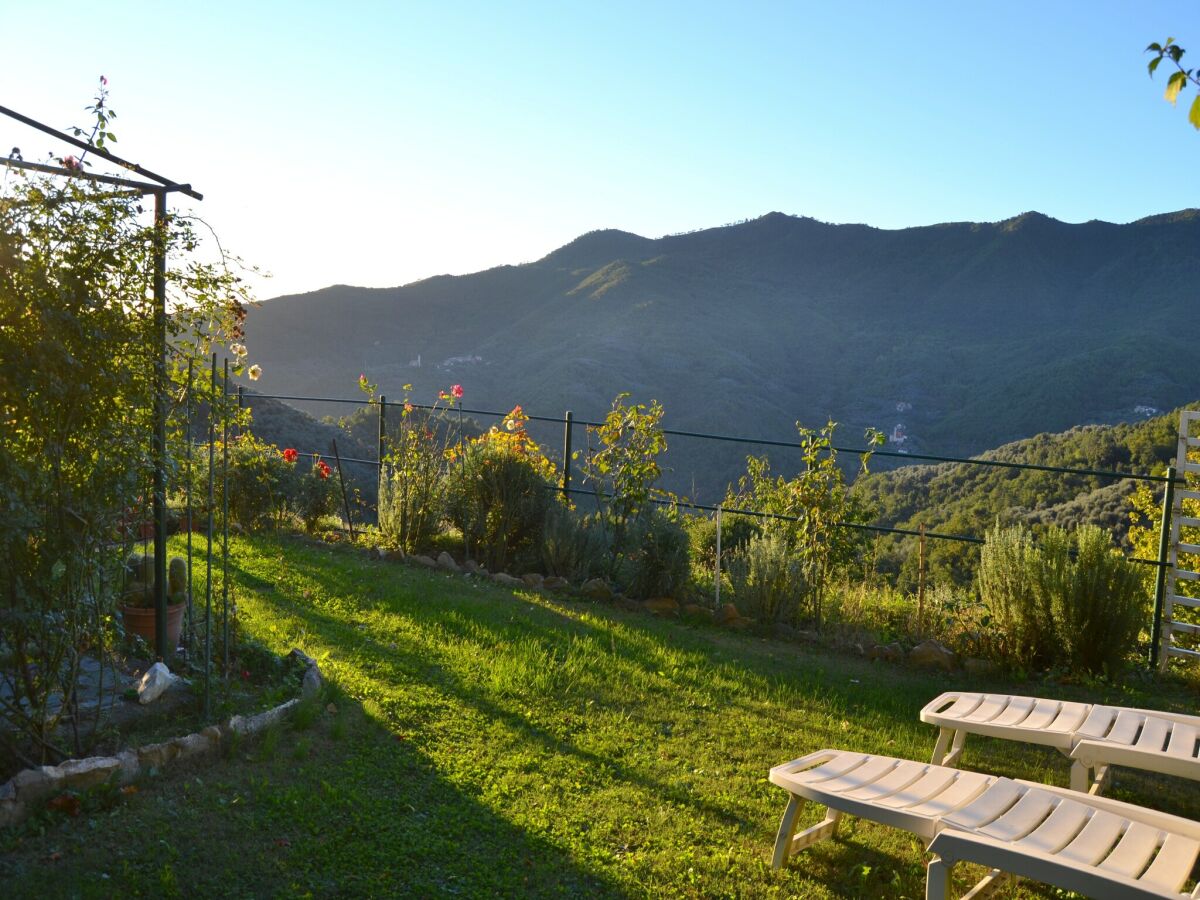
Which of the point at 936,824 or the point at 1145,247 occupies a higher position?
the point at 1145,247

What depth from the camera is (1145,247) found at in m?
43.2

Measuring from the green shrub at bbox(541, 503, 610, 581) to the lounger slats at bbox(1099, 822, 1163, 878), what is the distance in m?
4.95

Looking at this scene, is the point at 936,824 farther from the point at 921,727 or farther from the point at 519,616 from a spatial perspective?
the point at 519,616

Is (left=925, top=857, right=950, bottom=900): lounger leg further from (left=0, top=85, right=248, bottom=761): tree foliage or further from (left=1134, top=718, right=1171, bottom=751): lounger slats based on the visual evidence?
(left=0, top=85, right=248, bottom=761): tree foliage

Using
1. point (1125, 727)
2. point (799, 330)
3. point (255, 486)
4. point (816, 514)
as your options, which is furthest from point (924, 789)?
point (799, 330)

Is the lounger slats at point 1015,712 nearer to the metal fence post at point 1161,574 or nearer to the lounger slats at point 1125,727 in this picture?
the lounger slats at point 1125,727

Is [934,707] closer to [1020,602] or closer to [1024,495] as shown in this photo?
[1020,602]

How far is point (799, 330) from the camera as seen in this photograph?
41.8 metres

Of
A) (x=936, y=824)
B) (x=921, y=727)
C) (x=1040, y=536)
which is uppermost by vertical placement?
(x=1040, y=536)

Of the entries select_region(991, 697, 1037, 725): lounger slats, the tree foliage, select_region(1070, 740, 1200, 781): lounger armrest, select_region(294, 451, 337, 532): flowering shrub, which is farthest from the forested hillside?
the tree foliage

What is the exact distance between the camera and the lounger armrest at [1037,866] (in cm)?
208

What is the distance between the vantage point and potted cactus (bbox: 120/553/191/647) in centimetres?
424

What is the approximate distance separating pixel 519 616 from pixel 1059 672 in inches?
130

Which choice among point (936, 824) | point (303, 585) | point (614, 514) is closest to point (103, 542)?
point (936, 824)
